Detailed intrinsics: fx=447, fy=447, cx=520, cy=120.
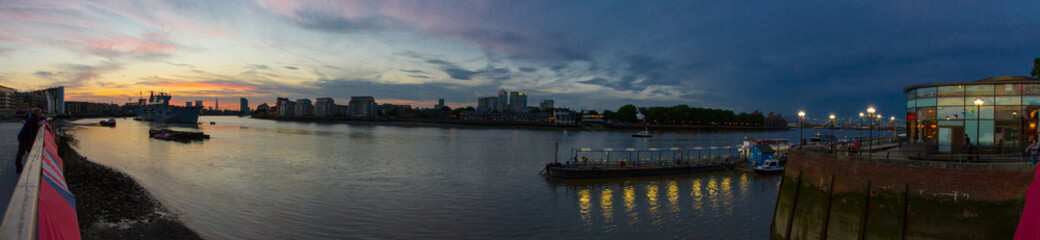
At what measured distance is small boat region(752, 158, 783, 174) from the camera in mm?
40969

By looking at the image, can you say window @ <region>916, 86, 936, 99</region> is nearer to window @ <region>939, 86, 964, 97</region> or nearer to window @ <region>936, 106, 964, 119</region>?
window @ <region>939, 86, 964, 97</region>

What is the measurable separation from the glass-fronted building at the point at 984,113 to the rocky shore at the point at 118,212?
34555 mm

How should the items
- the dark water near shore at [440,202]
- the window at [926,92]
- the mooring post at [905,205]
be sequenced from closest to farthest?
the mooring post at [905,205]
the dark water near shore at [440,202]
the window at [926,92]

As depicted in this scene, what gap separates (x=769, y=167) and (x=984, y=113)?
21.4 meters

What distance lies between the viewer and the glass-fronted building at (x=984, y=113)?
1994 centimetres

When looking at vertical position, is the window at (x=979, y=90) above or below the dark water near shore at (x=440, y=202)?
above

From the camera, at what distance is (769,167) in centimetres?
4144

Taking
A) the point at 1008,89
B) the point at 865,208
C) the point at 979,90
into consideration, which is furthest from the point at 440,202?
the point at 1008,89

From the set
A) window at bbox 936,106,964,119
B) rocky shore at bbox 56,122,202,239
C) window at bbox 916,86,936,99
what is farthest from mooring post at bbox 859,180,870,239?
rocky shore at bbox 56,122,202,239

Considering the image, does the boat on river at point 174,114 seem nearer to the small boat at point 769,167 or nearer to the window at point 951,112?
the small boat at point 769,167

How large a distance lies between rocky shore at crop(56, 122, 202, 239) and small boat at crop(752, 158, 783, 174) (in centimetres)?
4194

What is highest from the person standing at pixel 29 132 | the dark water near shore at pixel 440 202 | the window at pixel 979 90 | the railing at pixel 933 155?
the window at pixel 979 90

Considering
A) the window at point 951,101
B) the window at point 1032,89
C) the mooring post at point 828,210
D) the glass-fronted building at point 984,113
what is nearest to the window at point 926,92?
the glass-fronted building at point 984,113

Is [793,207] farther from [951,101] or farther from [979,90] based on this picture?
[979,90]
